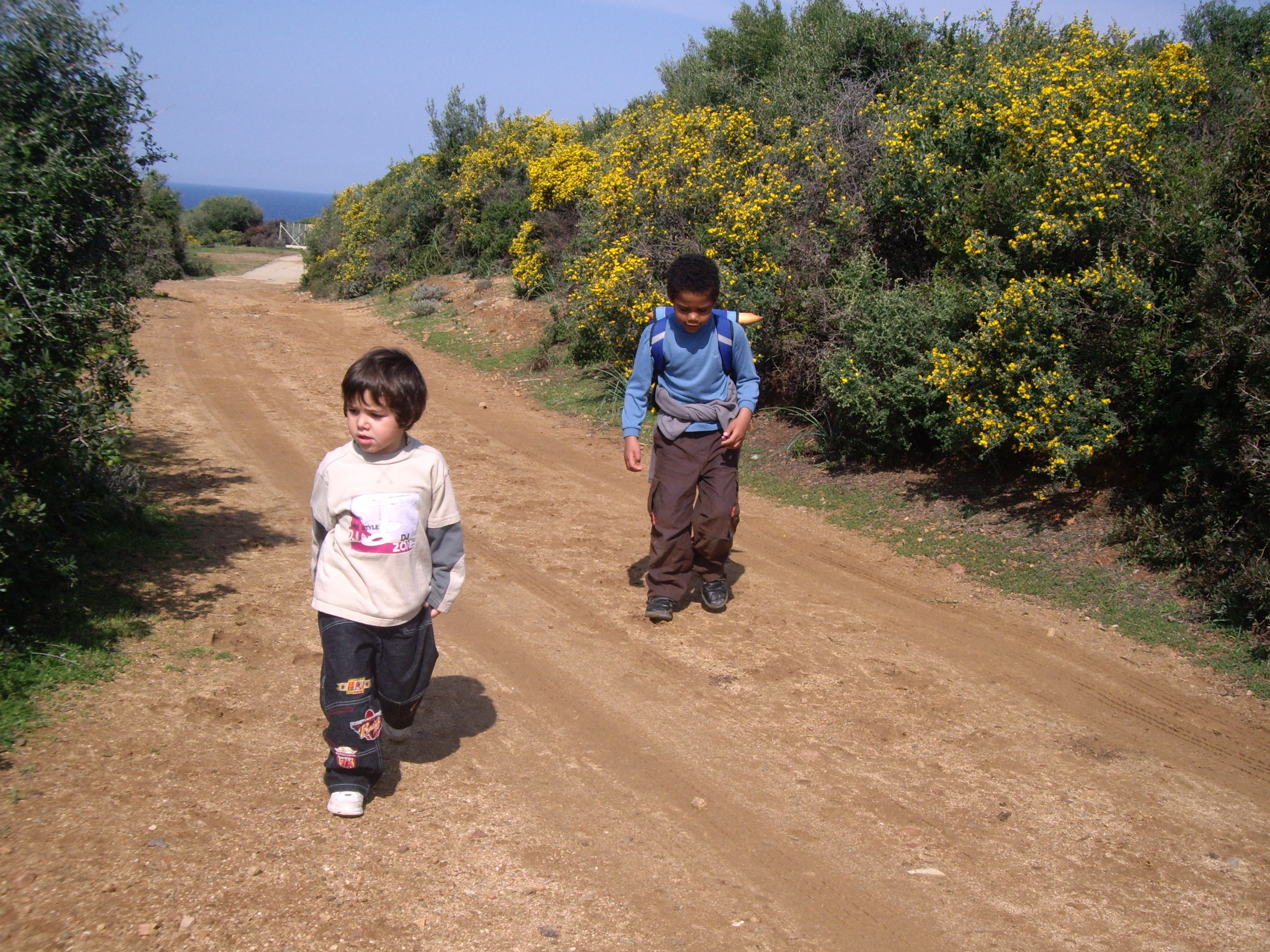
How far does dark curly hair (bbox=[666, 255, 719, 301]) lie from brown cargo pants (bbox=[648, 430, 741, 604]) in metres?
0.78

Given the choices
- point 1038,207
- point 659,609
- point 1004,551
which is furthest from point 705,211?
point 659,609

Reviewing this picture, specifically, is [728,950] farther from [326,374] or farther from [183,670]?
[326,374]

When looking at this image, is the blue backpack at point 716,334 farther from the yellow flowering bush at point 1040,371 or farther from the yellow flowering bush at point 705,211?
the yellow flowering bush at point 705,211

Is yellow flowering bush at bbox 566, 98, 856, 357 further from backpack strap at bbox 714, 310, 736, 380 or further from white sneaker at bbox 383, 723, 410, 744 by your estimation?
white sneaker at bbox 383, 723, 410, 744

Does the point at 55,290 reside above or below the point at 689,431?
above

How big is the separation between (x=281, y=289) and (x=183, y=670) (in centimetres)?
2340

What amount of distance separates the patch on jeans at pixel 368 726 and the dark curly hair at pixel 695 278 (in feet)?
8.59

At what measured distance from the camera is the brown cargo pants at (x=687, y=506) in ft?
17.8

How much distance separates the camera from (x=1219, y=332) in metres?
5.88

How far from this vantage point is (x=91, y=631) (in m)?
4.61

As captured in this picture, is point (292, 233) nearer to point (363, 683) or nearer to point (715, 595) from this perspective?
point (715, 595)

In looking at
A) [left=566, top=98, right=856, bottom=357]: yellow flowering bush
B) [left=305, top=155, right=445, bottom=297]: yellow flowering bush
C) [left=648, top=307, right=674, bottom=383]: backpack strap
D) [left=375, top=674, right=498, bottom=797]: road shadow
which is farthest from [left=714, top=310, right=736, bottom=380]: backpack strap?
[left=305, top=155, right=445, bottom=297]: yellow flowering bush

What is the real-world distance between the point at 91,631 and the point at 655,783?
2743 millimetres

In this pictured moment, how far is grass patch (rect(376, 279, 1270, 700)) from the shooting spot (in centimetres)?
548
